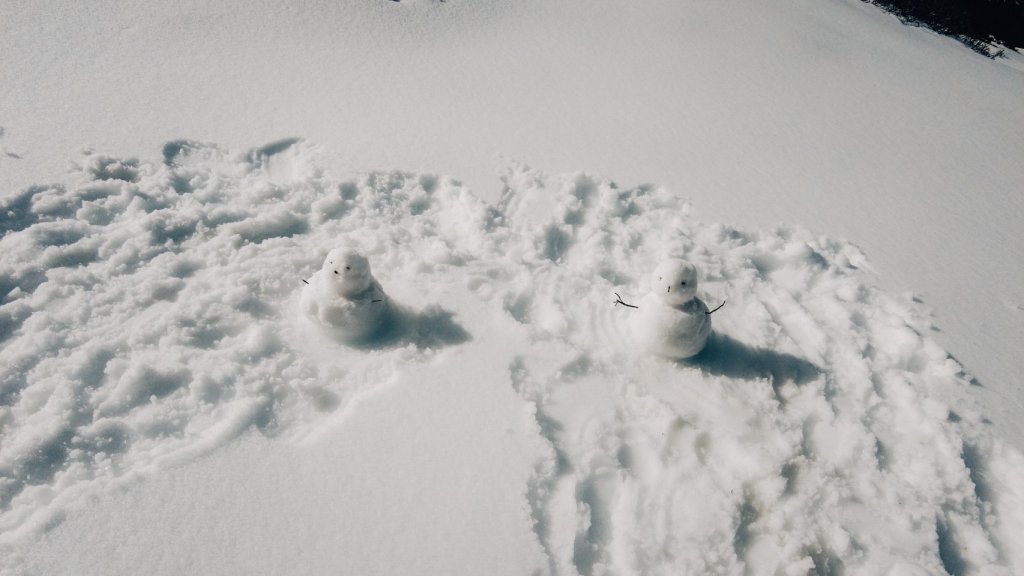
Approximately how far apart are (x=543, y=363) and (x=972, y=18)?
8853 mm

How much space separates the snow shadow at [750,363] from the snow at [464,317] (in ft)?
0.05

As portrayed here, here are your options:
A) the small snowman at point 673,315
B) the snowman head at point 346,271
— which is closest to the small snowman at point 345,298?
the snowman head at point 346,271

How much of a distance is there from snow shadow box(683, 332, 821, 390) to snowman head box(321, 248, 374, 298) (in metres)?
1.41

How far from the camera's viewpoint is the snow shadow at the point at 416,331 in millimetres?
2311

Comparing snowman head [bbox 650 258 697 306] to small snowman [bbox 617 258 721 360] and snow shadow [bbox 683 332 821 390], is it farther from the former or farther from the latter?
snow shadow [bbox 683 332 821 390]

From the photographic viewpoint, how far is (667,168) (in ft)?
11.5


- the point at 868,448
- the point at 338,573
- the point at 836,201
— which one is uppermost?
the point at 836,201

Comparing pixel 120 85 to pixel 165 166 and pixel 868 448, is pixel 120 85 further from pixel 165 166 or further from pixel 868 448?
pixel 868 448

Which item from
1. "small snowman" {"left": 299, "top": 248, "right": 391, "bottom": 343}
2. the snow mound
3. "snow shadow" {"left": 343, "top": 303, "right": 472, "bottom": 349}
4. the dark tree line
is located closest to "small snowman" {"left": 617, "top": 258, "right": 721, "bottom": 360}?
the snow mound

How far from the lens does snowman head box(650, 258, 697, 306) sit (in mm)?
2113

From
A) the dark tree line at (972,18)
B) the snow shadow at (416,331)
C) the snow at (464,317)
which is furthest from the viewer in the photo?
the dark tree line at (972,18)

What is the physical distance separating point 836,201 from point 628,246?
5.40 ft

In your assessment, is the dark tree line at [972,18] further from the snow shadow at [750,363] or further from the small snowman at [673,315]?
the small snowman at [673,315]

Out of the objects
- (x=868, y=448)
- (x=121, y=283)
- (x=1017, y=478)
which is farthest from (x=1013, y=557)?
(x=121, y=283)
